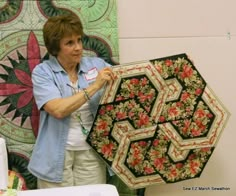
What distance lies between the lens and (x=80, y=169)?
1.90 metres

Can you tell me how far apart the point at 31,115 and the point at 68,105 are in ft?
1.30

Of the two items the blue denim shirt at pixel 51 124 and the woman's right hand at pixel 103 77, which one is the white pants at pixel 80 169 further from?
the woman's right hand at pixel 103 77

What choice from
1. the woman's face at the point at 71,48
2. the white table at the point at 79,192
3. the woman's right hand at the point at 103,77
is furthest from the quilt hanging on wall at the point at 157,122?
the white table at the point at 79,192

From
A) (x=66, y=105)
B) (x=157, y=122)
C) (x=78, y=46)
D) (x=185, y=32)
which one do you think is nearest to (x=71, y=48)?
(x=78, y=46)

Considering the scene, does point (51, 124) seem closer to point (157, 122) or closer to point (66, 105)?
point (66, 105)

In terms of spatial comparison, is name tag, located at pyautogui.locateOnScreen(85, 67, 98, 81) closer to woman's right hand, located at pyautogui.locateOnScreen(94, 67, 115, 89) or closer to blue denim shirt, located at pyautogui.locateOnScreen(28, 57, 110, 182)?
blue denim shirt, located at pyautogui.locateOnScreen(28, 57, 110, 182)

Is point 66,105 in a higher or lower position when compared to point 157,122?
higher

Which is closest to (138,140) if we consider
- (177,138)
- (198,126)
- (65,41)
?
(177,138)

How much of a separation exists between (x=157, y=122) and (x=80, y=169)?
1.60 ft

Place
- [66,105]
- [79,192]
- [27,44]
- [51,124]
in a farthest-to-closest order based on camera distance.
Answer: [27,44]
[51,124]
[66,105]
[79,192]

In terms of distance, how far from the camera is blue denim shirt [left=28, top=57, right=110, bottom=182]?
179 cm

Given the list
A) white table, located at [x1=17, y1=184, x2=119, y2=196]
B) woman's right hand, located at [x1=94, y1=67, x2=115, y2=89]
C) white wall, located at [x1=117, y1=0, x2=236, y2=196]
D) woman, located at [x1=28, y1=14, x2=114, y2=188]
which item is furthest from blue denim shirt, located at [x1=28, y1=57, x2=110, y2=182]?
white table, located at [x1=17, y1=184, x2=119, y2=196]

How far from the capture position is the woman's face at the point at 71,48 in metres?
1.77

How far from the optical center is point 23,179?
200 centimetres
